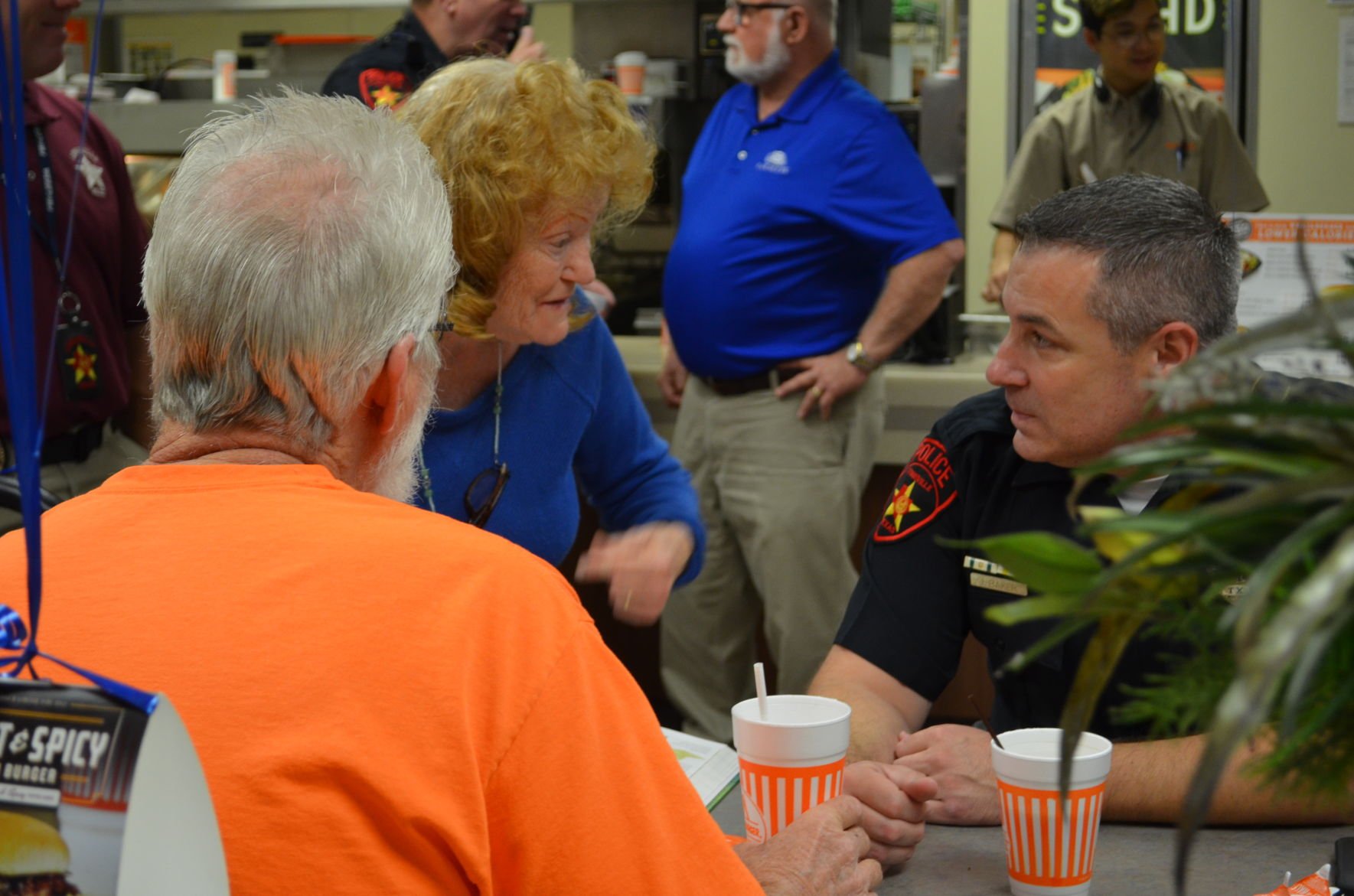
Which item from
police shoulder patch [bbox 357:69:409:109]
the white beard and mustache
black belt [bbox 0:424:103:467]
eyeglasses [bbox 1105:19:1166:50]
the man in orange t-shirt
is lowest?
black belt [bbox 0:424:103:467]

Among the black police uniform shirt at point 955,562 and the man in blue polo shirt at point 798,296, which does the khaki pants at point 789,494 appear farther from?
the black police uniform shirt at point 955,562

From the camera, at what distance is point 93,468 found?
2.71 meters

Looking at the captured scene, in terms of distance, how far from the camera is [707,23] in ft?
14.0

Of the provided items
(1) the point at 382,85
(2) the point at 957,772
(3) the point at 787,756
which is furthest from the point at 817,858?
(1) the point at 382,85

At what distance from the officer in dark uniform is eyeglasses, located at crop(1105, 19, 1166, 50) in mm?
2213

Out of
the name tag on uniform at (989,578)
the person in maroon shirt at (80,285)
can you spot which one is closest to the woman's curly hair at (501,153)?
the name tag on uniform at (989,578)

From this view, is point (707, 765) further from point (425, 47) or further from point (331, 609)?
point (425, 47)

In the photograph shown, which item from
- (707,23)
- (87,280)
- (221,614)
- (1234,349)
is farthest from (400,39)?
(1234,349)

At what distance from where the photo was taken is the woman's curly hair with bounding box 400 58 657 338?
171 centimetres

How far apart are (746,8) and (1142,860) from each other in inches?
98.0

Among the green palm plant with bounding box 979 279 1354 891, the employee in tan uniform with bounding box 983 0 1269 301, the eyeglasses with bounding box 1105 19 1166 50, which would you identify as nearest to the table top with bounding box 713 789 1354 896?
the green palm plant with bounding box 979 279 1354 891

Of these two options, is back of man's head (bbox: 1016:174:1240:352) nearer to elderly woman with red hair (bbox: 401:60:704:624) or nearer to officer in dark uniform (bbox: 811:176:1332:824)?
officer in dark uniform (bbox: 811:176:1332:824)

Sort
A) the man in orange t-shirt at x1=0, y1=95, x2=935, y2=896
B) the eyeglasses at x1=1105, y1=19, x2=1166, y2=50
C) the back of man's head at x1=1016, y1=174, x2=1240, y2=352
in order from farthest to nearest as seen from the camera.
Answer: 1. the eyeglasses at x1=1105, y1=19, x2=1166, y2=50
2. the back of man's head at x1=1016, y1=174, x2=1240, y2=352
3. the man in orange t-shirt at x1=0, y1=95, x2=935, y2=896

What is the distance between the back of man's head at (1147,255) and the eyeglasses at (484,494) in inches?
28.7
